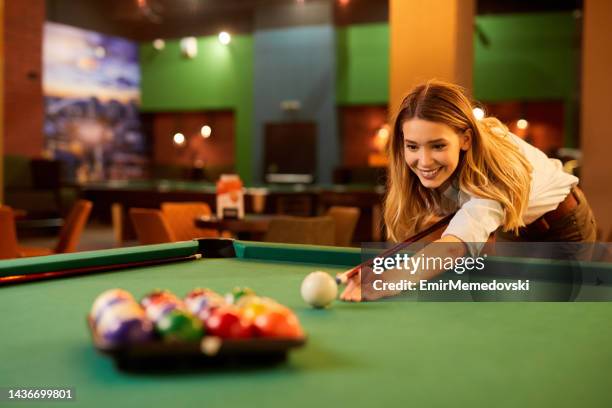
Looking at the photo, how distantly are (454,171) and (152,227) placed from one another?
3023mm

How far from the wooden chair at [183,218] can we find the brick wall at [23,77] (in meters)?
6.82

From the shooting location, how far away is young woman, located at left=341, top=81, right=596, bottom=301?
205 centimetres

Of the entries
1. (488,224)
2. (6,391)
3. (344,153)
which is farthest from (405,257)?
Result: (344,153)

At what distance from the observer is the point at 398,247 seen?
2080mm

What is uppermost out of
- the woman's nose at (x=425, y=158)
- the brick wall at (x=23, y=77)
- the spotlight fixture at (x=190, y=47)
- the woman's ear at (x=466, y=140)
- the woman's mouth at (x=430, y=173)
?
the spotlight fixture at (x=190, y=47)

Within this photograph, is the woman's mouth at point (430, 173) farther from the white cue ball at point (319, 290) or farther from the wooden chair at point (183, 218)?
the wooden chair at point (183, 218)

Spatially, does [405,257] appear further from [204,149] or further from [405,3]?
[204,149]

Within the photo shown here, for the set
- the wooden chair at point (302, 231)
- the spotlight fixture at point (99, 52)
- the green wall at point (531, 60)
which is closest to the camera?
the wooden chair at point (302, 231)

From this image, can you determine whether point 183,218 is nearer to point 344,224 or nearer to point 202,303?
point 344,224

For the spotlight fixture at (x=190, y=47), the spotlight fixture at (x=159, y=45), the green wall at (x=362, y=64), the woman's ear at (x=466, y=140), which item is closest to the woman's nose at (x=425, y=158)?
the woman's ear at (x=466, y=140)

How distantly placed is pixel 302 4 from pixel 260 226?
30.5ft

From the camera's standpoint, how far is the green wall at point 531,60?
11766 millimetres

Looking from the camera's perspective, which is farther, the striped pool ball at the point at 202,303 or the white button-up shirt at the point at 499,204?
the white button-up shirt at the point at 499,204

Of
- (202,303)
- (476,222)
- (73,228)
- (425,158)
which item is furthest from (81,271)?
(73,228)
